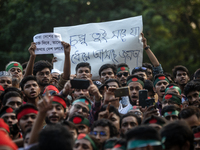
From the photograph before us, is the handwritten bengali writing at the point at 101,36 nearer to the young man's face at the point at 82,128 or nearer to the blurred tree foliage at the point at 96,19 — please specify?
the young man's face at the point at 82,128

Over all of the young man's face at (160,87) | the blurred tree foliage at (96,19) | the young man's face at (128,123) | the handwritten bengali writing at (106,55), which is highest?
the blurred tree foliage at (96,19)

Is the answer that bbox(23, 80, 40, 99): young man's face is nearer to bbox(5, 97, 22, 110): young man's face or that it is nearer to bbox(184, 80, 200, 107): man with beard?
bbox(5, 97, 22, 110): young man's face

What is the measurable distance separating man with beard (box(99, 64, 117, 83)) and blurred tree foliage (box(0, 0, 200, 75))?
5941 millimetres

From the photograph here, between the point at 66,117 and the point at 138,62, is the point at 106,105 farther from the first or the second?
the point at 138,62

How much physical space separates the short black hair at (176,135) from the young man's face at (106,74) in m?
3.40

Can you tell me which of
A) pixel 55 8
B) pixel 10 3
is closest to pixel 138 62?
pixel 55 8

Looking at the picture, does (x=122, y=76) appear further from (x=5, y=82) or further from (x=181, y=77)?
(x=5, y=82)

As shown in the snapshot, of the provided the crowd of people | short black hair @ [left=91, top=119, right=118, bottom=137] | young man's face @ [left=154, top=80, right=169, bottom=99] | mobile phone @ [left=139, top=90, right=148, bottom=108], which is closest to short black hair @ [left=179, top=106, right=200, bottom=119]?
the crowd of people

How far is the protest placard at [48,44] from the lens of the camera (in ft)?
22.4

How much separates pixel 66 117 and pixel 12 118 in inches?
30.1

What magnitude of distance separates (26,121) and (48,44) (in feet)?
7.36

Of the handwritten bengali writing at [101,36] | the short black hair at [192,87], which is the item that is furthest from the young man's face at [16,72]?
the short black hair at [192,87]

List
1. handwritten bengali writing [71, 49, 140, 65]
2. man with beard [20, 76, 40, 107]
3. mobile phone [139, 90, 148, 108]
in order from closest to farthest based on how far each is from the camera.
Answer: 1. mobile phone [139, 90, 148, 108]
2. man with beard [20, 76, 40, 107]
3. handwritten bengali writing [71, 49, 140, 65]

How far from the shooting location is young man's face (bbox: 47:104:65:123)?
5.01 meters
